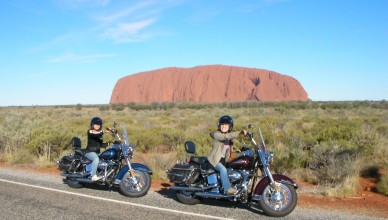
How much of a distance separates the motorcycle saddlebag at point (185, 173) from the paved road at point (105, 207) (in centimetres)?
50

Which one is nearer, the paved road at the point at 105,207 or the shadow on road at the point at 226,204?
the paved road at the point at 105,207

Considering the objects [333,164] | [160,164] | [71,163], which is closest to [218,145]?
[71,163]

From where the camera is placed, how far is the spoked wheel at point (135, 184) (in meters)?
8.23

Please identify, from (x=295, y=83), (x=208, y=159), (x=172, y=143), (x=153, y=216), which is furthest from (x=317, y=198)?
(x=295, y=83)

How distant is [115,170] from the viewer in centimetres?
863

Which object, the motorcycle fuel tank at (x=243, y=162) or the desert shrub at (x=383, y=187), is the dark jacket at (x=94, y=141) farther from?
the desert shrub at (x=383, y=187)

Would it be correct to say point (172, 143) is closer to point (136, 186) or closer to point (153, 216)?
point (136, 186)

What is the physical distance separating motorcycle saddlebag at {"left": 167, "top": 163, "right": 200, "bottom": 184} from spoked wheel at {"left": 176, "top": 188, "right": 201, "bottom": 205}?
0.28 metres

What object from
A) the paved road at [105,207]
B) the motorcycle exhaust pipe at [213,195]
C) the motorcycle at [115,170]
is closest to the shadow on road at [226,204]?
the paved road at [105,207]

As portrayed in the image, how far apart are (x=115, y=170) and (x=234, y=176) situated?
3.00 metres

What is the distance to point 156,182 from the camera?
10297 mm

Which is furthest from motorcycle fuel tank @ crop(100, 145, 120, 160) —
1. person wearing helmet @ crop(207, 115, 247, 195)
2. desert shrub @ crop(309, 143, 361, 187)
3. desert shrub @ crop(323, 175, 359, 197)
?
desert shrub @ crop(309, 143, 361, 187)

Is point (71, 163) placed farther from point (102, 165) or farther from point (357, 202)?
point (357, 202)

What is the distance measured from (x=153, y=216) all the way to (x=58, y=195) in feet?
9.33
